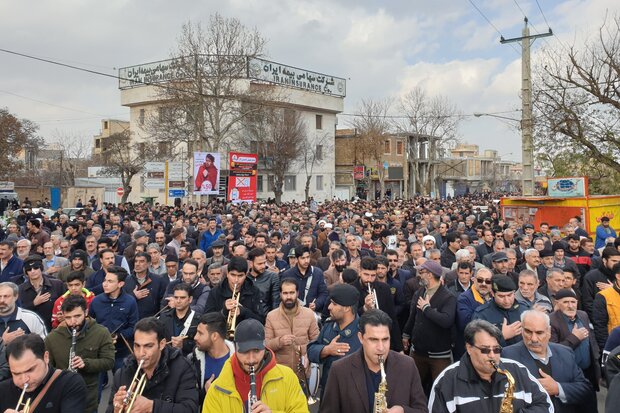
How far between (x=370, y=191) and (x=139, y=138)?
24.8 m

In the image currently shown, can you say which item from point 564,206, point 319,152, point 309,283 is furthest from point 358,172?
point 309,283

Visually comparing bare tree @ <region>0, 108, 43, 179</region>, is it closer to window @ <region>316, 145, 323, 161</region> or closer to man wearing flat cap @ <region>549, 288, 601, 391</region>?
window @ <region>316, 145, 323, 161</region>

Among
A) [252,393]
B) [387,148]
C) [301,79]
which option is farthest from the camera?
[387,148]

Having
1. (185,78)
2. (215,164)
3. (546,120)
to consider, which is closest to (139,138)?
(185,78)

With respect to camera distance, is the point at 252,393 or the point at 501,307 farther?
the point at 501,307

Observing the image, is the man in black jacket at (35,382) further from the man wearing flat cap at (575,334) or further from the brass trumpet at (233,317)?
the man wearing flat cap at (575,334)

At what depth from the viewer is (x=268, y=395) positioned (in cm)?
344

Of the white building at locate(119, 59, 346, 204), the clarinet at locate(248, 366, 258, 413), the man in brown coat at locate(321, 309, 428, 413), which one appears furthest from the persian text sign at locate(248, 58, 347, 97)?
the clarinet at locate(248, 366, 258, 413)

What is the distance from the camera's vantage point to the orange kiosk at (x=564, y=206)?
53.6 feet

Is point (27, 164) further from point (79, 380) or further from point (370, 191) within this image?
point (79, 380)

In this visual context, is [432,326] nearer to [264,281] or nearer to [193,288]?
[264,281]

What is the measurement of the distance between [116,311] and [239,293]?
141 cm

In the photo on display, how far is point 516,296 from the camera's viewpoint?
5.84 m

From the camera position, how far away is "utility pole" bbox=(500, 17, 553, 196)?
22.3 metres
